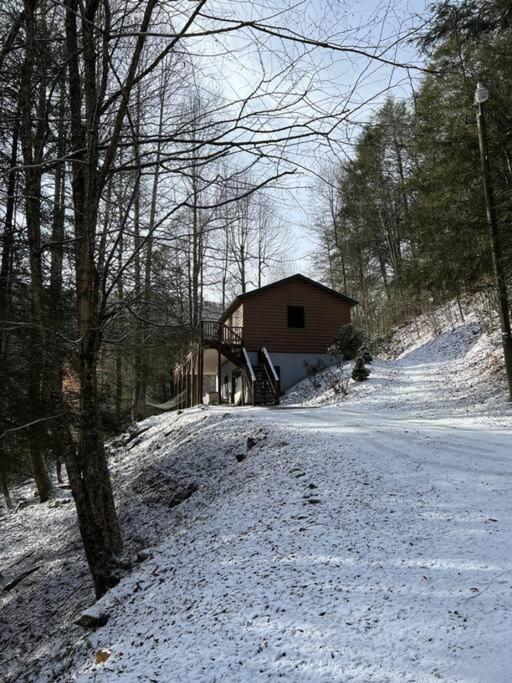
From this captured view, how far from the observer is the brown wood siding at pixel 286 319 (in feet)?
68.8

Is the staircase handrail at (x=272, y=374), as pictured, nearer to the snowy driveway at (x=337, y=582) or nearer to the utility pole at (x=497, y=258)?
the utility pole at (x=497, y=258)

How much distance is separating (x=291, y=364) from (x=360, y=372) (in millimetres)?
Answer: 5725

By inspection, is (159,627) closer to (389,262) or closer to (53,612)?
(53,612)

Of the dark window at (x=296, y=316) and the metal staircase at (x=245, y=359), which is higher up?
the dark window at (x=296, y=316)

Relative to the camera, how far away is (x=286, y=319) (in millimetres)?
21406

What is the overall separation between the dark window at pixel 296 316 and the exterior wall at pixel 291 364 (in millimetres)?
1440

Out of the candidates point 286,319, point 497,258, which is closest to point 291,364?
point 286,319

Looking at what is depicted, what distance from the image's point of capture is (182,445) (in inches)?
371

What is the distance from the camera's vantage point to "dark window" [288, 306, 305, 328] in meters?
21.6

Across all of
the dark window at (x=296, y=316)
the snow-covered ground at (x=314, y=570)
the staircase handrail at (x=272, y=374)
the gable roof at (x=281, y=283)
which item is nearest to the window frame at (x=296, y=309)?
the dark window at (x=296, y=316)

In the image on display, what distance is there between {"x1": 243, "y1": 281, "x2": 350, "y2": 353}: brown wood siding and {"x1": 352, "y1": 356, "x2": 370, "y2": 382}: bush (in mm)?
5555

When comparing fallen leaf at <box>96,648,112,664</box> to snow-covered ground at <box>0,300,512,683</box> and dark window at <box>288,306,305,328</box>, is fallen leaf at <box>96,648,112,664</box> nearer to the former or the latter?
snow-covered ground at <box>0,300,512,683</box>

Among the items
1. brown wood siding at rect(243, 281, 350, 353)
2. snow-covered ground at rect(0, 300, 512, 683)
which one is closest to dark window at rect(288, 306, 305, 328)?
brown wood siding at rect(243, 281, 350, 353)

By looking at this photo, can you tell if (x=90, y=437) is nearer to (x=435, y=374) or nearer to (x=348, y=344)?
(x=435, y=374)
